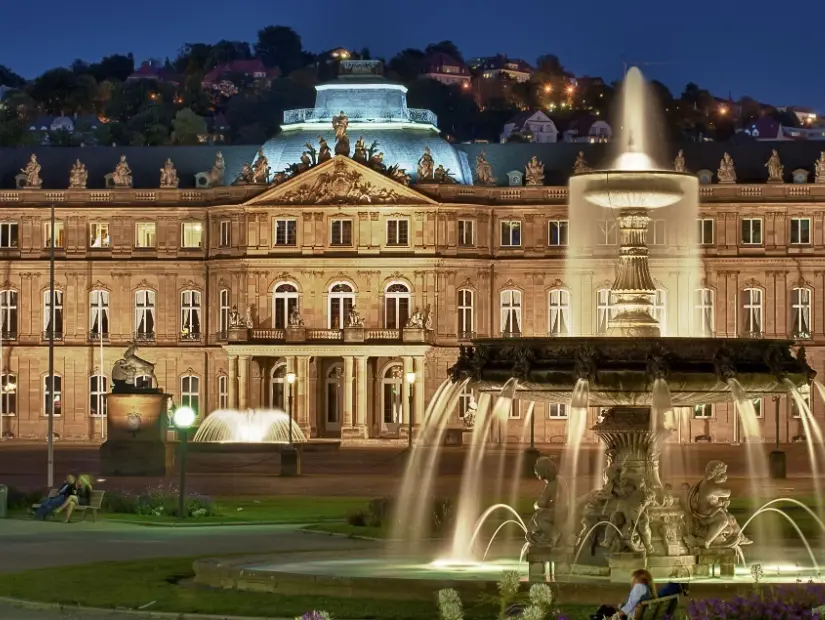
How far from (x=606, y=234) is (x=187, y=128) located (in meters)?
79.9

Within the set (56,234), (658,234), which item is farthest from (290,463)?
(56,234)

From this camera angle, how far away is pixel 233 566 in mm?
37500

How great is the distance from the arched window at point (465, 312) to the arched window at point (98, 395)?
1633 centimetres

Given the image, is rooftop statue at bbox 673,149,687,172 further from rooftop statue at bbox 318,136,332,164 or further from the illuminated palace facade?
rooftop statue at bbox 318,136,332,164

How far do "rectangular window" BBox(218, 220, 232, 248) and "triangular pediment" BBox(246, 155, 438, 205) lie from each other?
2694mm

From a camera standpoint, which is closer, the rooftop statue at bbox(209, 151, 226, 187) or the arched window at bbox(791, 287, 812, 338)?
the arched window at bbox(791, 287, 812, 338)

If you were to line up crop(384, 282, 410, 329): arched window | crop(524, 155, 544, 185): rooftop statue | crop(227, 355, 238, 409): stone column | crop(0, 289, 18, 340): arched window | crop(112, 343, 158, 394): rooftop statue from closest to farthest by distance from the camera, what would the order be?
crop(112, 343, 158, 394): rooftop statue, crop(227, 355, 238, 409): stone column, crop(384, 282, 410, 329): arched window, crop(524, 155, 544, 185): rooftop statue, crop(0, 289, 18, 340): arched window

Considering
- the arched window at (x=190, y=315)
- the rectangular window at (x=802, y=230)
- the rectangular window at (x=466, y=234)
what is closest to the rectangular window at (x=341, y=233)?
the rectangular window at (x=466, y=234)

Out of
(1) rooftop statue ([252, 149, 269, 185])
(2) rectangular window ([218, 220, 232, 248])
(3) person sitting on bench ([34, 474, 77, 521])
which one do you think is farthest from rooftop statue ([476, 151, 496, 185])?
(3) person sitting on bench ([34, 474, 77, 521])

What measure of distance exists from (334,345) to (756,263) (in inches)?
749

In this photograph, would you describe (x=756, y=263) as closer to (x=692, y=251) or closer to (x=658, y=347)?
(x=692, y=251)

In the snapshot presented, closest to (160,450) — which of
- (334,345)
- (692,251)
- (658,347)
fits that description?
(334,345)

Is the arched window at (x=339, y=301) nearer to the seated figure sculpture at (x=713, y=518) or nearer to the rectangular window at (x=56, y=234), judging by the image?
the rectangular window at (x=56, y=234)

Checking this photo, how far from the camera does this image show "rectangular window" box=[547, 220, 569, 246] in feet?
361
